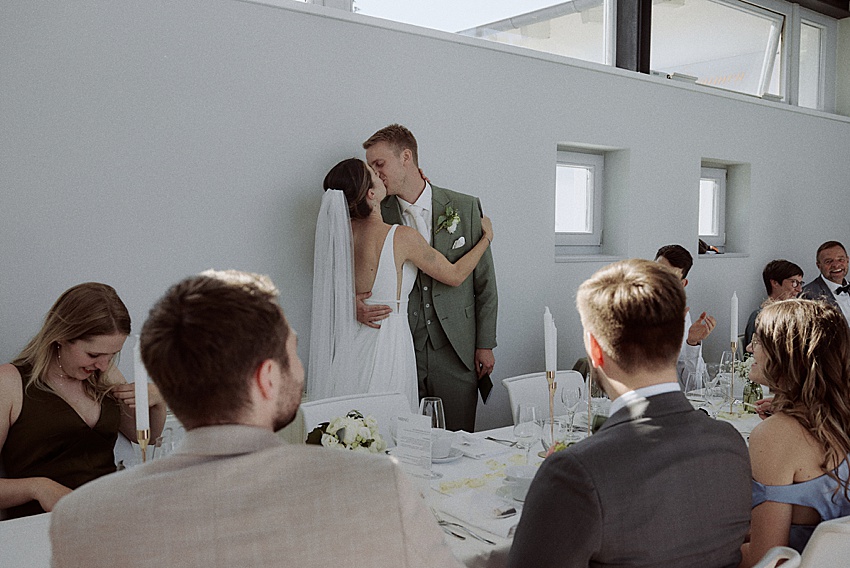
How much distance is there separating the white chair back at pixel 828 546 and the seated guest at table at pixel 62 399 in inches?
80.0

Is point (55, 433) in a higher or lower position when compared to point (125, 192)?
lower

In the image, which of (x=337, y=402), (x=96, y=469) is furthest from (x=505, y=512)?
(x=96, y=469)

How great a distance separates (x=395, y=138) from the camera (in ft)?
12.4

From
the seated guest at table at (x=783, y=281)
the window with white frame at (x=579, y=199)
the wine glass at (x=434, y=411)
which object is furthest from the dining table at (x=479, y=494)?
the seated guest at table at (x=783, y=281)

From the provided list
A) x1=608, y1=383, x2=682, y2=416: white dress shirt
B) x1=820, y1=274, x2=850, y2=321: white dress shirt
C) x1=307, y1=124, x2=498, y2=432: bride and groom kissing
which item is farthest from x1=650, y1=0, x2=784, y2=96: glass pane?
x1=608, y1=383, x2=682, y2=416: white dress shirt

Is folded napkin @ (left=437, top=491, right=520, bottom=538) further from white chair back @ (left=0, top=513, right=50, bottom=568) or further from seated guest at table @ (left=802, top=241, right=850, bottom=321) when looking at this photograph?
seated guest at table @ (left=802, top=241, right=850, bottom=321)

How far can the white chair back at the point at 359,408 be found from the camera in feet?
9.19

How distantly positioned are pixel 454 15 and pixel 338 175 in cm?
146

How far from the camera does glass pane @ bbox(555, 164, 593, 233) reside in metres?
5.07

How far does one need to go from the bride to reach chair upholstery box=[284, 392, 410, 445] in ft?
1.75

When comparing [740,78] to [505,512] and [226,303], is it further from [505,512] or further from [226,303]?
[226,303]

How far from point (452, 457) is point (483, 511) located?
54 cm

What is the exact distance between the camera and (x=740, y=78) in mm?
6227

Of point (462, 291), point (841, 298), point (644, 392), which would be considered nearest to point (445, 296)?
point (462, 291)
